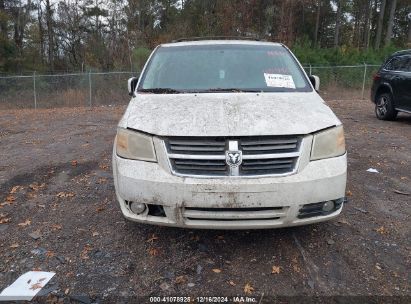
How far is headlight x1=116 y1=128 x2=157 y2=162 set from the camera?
304cm

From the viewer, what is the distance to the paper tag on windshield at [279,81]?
13.2 ft

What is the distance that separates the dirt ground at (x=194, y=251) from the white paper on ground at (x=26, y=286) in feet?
0.20

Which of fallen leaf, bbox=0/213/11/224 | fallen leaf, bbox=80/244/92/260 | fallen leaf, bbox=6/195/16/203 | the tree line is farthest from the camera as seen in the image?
the tree line

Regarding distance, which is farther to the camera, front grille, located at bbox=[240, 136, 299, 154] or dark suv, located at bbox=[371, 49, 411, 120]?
dark suv, located at bbox=[371, 49, 411, 120]

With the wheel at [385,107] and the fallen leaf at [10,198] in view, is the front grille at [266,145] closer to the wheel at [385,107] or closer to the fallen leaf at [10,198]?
the fallen leaf at [10,198]

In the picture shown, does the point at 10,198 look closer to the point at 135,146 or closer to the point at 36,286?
the point at 36,286

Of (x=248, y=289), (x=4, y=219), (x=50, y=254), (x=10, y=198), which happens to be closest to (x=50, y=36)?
(x=10, y=198)

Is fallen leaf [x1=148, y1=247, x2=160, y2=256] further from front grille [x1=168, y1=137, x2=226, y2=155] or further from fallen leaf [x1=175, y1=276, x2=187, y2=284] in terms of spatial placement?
front grille [x1=168, y1=137, x2=226, y2=155]

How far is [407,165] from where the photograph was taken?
19.6 feet

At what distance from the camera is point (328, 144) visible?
3.14m

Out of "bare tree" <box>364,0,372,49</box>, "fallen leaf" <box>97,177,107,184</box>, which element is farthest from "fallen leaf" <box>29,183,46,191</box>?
"bare tree" <box>364,0,372,49</box>

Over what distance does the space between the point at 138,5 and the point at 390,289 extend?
87.5 feet

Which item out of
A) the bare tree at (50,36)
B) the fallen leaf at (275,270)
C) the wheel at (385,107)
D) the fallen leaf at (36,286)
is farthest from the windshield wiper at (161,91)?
the bare tree at (50,36)

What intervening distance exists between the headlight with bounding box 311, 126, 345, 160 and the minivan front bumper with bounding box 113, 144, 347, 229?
0.06 metres
